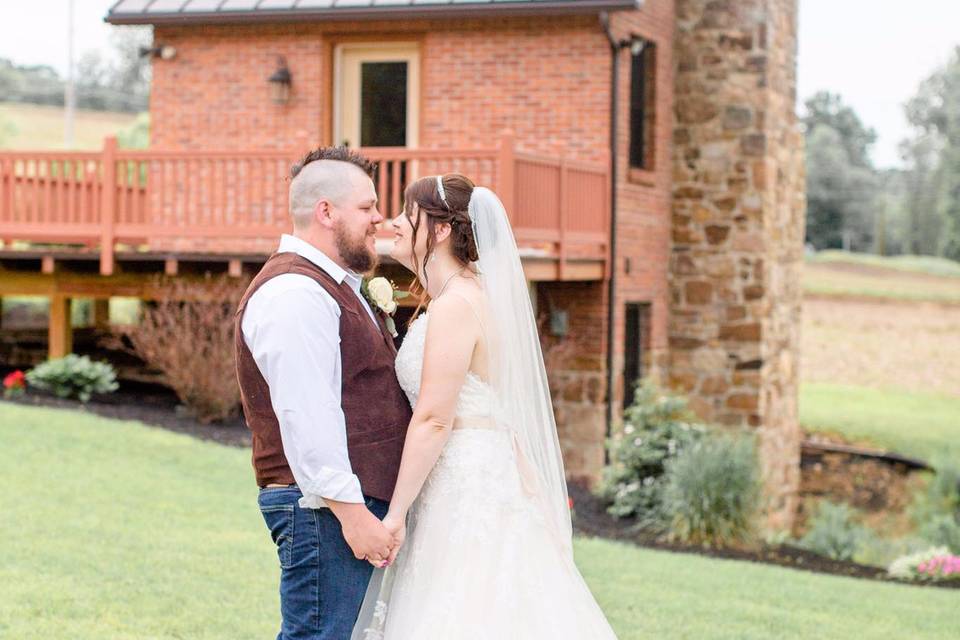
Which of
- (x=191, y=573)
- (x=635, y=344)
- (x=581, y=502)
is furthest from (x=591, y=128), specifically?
(x=191, y=573)

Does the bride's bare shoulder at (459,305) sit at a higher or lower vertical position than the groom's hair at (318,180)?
lower

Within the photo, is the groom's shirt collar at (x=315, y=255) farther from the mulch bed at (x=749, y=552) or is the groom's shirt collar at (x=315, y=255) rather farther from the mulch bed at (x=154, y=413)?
the mulch bed at (x=154, y=413)

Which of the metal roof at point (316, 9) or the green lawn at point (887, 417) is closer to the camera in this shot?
the metal roof at point (316, 9)

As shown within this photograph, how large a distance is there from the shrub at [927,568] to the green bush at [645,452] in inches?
92.8

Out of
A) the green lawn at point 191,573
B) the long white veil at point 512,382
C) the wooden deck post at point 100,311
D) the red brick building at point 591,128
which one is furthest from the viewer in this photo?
the wooden deck post at point 100,311

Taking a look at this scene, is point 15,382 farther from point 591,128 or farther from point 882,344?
point 882,344

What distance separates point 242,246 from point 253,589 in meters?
8.61

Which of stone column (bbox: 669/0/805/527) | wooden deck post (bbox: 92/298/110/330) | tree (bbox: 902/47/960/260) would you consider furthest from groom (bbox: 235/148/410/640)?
tree (bbox: 902/47/960/260)

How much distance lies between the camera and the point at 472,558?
4461mm

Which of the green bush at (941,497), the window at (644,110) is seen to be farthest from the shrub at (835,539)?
the window at (644,110)

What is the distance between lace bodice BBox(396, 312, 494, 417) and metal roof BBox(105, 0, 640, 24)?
10.7 m

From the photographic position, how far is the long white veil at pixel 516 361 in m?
4.54

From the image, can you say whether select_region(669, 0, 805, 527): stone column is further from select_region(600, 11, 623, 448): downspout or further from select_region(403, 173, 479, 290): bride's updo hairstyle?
select_region(403, 173, 479, 290): bride's updo hairstyle

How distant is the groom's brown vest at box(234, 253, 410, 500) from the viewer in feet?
13.3
